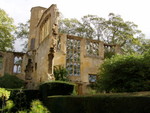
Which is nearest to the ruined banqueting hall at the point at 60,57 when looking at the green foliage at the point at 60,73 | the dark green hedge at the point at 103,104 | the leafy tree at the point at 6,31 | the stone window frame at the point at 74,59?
the stone window frame at the point at 74,59

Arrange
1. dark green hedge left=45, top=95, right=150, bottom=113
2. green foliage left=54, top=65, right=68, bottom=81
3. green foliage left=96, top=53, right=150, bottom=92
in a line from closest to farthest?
dark green hedge left=45, top=95, right=150, bottom=113 → green foliage left=96, top=53, right=150, bottom=92 → green foliage left=54, top=65, right=68, bottom=81

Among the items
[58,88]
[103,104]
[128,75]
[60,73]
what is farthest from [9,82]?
[103,104]

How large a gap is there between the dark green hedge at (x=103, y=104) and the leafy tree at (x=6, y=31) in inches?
806

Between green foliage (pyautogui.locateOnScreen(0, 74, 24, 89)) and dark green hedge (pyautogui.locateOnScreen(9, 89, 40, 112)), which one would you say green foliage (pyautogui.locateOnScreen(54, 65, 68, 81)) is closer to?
green foliage (pyautogui.locateOnScreen(0, 74, 24, 89))

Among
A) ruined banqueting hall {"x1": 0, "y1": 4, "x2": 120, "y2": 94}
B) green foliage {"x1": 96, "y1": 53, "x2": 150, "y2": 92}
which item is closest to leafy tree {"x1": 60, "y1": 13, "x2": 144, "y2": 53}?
ruined banqueting hall {"x1": 0, "y1": 4, "x2": 120, "y2": 94}

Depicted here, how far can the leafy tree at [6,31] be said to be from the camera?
28.4m

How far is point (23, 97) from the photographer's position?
1451 centimetres

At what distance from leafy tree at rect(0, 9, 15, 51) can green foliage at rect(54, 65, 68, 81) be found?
1129 centimetres

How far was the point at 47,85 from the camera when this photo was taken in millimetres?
13602

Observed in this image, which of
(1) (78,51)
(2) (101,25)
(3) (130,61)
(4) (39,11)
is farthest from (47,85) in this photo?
(2) (101,25)

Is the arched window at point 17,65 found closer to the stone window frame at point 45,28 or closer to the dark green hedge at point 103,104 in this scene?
the stone window frame at point 45,28

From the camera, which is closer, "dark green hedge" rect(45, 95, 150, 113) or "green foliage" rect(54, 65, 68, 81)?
"dark green hedge" rect(45, 95, 150, 113)

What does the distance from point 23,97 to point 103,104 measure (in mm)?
8910

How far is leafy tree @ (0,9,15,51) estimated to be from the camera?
28447 millimetres
